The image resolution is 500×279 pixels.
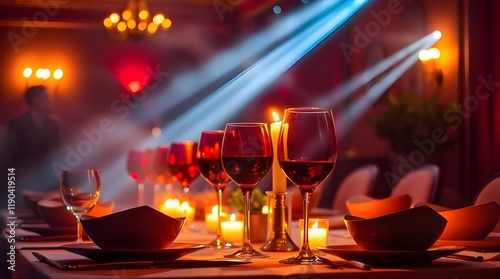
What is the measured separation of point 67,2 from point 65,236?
8.91m

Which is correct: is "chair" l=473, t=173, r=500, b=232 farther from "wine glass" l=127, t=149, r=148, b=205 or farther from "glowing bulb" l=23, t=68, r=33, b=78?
"glowing bulb" l=23, t=68, r=33, b=78

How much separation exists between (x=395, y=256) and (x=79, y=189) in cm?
68

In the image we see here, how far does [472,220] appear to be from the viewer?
1661 mm

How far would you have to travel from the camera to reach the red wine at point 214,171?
A: 1921mm

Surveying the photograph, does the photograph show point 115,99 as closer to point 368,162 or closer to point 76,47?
point 76,47

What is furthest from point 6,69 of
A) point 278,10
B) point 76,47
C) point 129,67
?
point 278,10

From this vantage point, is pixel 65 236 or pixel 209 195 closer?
pixel 65 236

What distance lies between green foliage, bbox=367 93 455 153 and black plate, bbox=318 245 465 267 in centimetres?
589

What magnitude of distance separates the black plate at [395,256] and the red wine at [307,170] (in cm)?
14

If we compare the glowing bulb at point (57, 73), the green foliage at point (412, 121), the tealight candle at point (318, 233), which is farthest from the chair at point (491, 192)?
the glowing bulb at point (57, 73)

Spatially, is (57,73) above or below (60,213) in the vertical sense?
above

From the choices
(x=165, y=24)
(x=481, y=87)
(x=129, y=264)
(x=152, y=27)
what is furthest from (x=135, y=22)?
(x=129, y=264)

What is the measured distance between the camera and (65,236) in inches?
74.9

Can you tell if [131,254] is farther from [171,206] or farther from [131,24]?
[131,24]
